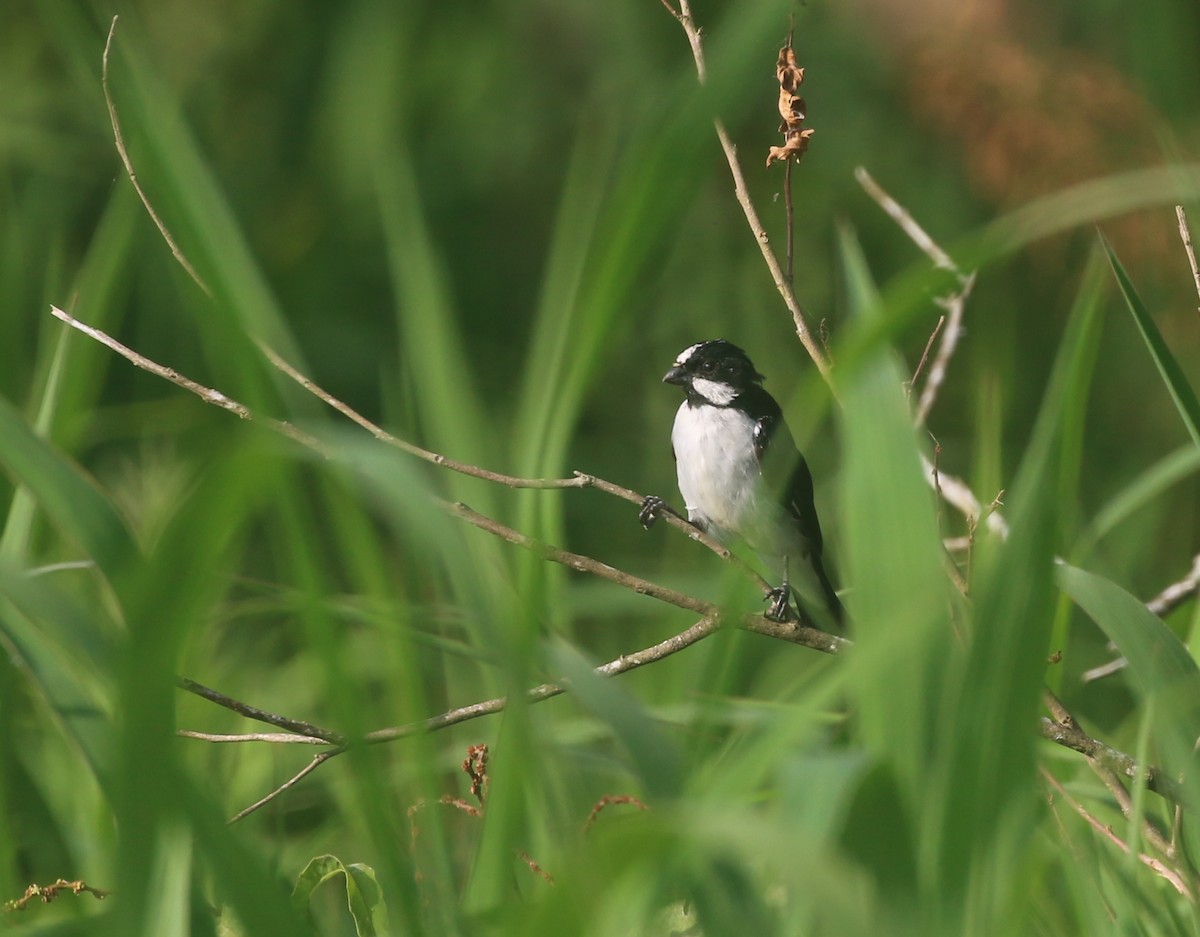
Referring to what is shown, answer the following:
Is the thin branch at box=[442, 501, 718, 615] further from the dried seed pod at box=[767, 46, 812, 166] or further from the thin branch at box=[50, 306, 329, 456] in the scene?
the dried seed pod at box=[767, 46, 812, 166]

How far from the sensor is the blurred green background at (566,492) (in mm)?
1303

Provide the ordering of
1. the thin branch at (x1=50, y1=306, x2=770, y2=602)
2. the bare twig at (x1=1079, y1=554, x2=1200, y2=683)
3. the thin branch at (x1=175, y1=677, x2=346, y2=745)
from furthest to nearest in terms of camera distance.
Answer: the bare twig at (x1=1079, y1=554, x2=1200, y2=683) < the thin branch at (x1=175, y1=677, x2=346, y2=745) < the thin branch at (x1=50, y1=306, x2=770, y2=602)

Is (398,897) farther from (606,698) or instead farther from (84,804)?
(84,804)

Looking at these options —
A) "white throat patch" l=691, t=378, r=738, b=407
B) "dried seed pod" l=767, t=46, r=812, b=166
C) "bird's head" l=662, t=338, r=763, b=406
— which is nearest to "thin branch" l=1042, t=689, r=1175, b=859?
"dried seed pod" l=767, t=46, r=812, b=166

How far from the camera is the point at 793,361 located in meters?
5.88

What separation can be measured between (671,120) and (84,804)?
218 cm

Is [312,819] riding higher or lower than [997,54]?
lower

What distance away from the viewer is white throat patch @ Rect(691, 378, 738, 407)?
418 centimetres

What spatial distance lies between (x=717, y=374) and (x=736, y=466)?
0.35 metres

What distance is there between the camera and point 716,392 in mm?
4195

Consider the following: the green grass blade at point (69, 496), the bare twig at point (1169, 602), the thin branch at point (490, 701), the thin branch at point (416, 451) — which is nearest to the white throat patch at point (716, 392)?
the bare twig at point (1169, 602)

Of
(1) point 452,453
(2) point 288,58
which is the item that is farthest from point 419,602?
(2) point 288,58

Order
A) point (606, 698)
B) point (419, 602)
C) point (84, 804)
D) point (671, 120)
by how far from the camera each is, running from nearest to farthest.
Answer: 1. point (671, 120)
2. point (606, 698)
3. point (419, 602)
4. point (84, 804)

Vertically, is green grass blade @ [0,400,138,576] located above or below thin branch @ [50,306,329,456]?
below
